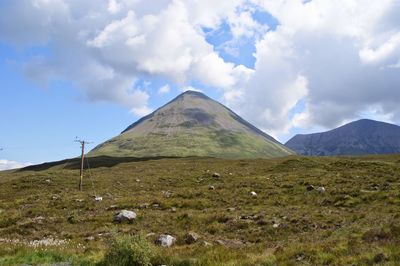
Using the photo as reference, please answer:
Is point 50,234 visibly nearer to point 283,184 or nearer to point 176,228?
point 176,228

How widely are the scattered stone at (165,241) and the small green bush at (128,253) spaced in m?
6.20

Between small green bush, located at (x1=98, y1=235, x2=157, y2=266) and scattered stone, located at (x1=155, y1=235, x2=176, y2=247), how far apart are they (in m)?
6.20

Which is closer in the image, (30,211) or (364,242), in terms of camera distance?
(364,242)

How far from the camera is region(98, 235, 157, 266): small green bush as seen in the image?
1455cm

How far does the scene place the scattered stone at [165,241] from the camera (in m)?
21.3

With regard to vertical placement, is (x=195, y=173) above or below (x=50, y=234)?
above

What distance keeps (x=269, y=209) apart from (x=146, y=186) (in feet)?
86.2

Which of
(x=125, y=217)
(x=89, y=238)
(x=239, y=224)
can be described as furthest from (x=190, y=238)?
(x=125, y=217)

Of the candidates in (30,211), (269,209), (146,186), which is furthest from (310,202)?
(146,186)

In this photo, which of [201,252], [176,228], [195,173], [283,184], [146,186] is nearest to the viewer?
[201,252]

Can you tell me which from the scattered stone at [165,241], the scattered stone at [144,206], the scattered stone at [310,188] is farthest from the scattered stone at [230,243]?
the scattered stone at [310,188]

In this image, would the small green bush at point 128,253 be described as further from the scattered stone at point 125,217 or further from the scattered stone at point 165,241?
the scattered stone at point 125,217

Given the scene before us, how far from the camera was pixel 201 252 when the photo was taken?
1714 centimetres

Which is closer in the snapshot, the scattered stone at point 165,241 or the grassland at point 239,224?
the grassland at point 239,224
